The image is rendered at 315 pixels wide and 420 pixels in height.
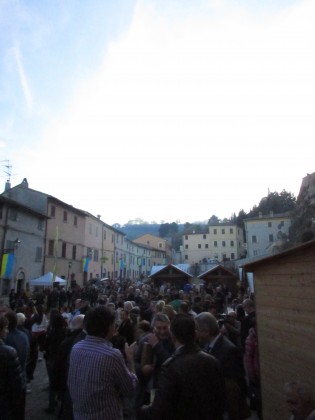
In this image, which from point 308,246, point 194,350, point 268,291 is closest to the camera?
point 194,350

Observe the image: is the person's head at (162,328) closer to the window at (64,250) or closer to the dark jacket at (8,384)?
the dark jacket at (8,384)

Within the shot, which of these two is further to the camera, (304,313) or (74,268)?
(74,268)

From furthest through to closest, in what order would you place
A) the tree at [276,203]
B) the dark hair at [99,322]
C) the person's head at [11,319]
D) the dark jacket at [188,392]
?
1. the tree at [276,203]
2. the person's head at [11,319]
3. the dark hair at [99,322]
4. the dark jacket at [188,392]

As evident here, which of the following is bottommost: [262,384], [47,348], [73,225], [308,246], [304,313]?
[262,384]

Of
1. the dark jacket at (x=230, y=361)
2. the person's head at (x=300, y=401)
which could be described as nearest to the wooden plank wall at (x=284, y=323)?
the person's head at (x=300, y=401)

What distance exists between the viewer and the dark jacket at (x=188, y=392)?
242 cm

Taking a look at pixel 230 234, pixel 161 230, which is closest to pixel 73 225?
pixel 230 234

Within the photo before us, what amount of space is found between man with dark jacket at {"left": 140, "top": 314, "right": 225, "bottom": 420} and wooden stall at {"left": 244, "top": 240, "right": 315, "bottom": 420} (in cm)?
260

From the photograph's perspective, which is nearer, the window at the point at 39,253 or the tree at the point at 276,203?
the window at the point at 39,253

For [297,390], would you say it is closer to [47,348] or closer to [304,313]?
[304,313]

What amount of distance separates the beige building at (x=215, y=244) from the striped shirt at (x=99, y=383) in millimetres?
79292

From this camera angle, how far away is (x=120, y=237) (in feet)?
197

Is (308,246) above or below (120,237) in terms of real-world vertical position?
below

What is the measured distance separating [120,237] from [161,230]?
56.0 meters
